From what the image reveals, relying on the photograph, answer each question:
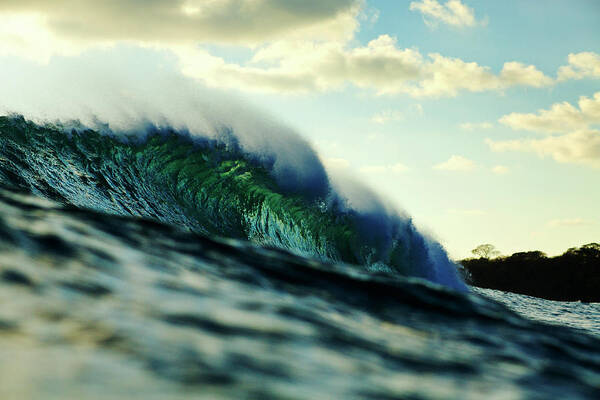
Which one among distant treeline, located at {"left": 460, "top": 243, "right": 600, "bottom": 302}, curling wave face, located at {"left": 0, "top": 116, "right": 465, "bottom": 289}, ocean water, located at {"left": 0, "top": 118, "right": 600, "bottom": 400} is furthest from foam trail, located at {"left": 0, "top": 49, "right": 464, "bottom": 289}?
distant treeline, located at {"left": 460, "top": 243, "right": 600, "bottom": 302}

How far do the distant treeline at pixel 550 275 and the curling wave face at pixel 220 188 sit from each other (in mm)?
23008

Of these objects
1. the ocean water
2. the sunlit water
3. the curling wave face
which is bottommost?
the sunlit water

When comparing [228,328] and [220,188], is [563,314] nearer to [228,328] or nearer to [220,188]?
[220,188]

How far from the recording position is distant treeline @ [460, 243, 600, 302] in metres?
34.7

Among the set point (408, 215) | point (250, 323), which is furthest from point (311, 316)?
point (408, 215)

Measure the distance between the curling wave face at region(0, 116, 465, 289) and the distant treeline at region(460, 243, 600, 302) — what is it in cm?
2301

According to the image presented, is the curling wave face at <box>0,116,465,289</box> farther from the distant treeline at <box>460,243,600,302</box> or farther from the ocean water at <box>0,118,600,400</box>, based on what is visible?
the distant treeline at <box>460,243,600,302</box>

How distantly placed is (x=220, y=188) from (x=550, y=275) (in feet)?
99.0

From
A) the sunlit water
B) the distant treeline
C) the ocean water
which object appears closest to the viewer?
the ocean water

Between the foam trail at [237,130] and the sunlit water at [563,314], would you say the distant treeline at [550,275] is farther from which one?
the foam trail at [237,130]

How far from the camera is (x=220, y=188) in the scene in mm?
11617

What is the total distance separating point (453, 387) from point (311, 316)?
633mm

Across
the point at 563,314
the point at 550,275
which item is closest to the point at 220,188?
the point at 563,314

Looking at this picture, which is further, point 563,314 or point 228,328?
point 563,314
